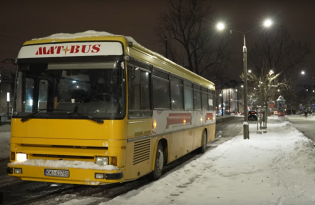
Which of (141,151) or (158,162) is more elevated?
(141,151)

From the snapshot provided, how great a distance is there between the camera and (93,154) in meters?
6.36

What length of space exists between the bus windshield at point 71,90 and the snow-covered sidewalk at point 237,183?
185 cm

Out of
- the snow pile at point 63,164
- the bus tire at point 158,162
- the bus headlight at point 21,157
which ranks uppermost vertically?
the bus headlight at point 21,157

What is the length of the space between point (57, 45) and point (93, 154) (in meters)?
2.40

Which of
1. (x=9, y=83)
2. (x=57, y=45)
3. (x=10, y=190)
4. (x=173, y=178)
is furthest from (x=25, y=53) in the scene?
(x=9, y=83)

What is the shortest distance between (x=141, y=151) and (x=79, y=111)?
5.71 ft

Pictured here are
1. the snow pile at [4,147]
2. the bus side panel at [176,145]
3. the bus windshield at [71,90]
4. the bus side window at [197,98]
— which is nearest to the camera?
the bus windshield at [71,90]

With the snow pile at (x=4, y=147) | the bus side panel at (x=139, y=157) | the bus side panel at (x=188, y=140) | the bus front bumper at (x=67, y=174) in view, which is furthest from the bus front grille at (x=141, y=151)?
the snow pile at (x=4, y=147)

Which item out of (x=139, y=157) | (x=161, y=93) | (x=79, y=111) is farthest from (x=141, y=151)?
(x=161, y=93)

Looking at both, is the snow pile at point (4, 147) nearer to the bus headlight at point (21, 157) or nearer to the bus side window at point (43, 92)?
the bus headlight at point (21, 157)

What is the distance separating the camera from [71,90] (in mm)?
6758

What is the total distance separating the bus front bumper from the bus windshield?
100cm

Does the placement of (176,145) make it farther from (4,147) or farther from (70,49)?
(4,147)

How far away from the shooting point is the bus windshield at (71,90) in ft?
21.5
